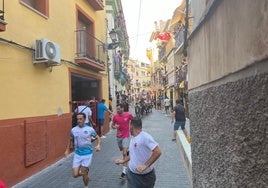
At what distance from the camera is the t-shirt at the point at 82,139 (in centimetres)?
721

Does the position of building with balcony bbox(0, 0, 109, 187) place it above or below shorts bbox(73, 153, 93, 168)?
above

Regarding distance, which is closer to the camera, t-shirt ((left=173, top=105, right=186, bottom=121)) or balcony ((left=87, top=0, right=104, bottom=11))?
t-shirt ((left=173, top=105, right=186, bottom=121))

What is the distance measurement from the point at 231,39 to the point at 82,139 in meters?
5.03

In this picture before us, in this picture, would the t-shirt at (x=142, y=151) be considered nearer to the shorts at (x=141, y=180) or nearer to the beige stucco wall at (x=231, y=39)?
the shorts at (x=141, y=180)

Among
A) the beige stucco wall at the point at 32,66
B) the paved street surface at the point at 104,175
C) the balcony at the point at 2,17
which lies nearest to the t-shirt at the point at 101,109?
the beige stucco wall at the point at 32,66

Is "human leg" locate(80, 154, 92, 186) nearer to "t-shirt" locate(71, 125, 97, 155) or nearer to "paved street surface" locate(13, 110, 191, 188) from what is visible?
"t-shirt" locate(71, 125, 97, 155)

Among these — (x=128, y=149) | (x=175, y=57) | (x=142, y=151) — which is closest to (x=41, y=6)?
(x=128, y=149)

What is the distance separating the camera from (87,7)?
52.2 ft

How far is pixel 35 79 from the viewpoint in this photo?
9.74m

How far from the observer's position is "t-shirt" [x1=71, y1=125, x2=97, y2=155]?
23.6ft

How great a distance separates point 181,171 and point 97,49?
9.01m

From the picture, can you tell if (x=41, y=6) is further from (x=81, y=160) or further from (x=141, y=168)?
(x=141, y=168)

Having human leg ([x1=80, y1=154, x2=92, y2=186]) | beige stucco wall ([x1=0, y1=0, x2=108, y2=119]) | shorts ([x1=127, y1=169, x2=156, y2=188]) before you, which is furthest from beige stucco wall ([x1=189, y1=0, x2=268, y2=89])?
beige stucco wall ([x1=0, y1=0, x2=108, y2=119])

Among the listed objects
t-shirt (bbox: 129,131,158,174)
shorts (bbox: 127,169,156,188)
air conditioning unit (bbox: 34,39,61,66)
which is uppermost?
air conditioning unit (bbox: 34,39,61,66)
